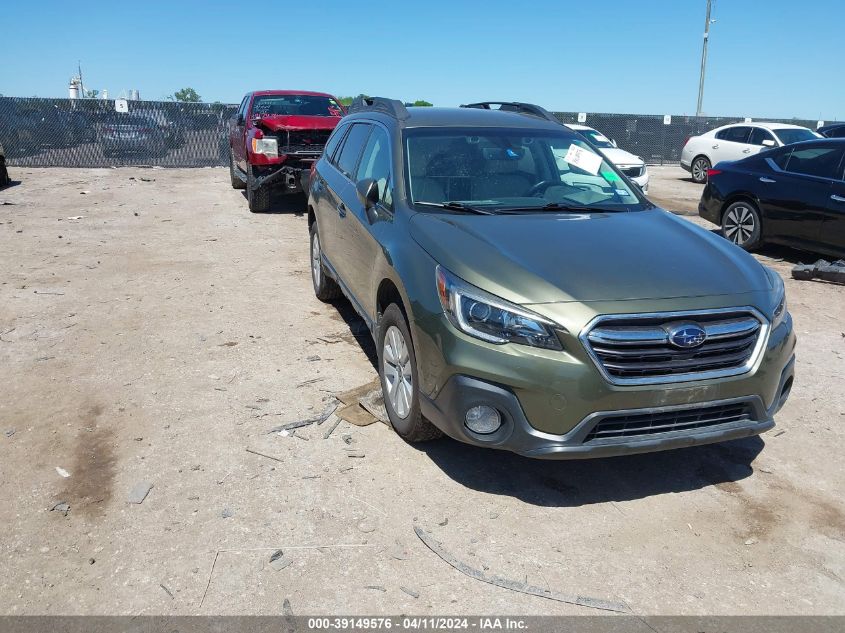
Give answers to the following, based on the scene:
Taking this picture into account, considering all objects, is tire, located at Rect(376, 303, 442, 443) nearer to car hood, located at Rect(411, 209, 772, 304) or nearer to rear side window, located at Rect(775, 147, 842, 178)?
car hood, located at Rect(411, 209, 772, 304)

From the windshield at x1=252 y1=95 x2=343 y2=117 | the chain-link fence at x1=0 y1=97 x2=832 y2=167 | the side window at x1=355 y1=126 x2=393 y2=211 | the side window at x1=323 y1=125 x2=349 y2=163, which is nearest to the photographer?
the side window at x1=355 y1=126 x2=393 y2=211

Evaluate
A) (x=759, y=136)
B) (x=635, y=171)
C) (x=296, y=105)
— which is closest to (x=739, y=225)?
(x=635, y=171)

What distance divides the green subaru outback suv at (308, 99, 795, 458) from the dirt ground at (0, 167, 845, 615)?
42 cm

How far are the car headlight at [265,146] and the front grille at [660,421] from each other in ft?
30.8

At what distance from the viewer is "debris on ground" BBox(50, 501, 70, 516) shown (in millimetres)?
3352

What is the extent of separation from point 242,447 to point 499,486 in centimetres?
145

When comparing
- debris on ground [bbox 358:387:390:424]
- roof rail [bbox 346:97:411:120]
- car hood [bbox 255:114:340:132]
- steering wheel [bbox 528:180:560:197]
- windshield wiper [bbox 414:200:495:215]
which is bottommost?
debris on ground [bbox 358:387:390:424]

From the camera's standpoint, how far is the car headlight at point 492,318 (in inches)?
124

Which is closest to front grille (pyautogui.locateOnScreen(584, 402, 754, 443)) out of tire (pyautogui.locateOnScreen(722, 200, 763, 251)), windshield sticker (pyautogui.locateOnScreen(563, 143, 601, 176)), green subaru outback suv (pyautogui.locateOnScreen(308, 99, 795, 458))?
green subaru outback suv (pyautogui.locateOnScreen(308, 99, 795, 458))

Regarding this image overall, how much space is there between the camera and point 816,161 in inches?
333

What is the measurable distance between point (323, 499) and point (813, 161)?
7.73 m

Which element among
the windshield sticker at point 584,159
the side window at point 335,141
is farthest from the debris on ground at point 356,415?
the side window at point 335,141

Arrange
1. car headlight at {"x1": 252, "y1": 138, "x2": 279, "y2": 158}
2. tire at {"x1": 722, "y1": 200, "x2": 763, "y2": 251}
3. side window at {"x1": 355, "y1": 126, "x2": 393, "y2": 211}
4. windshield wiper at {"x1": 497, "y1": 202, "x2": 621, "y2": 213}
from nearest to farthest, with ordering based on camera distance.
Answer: windshield wiper at {"x1": 497, "y1": 202, "x2": 621, "y2": 213} < side window at {"x1": 355, "y1": 126, "x2": 393, "y2": 211} < tire at {"x1": 722, "y1": 200, "x2": 763, "y2": 251} < car headlight at {"x1": 252, "y1": 138, "x2": 279, "y2": 158}

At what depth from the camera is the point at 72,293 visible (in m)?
7.04
